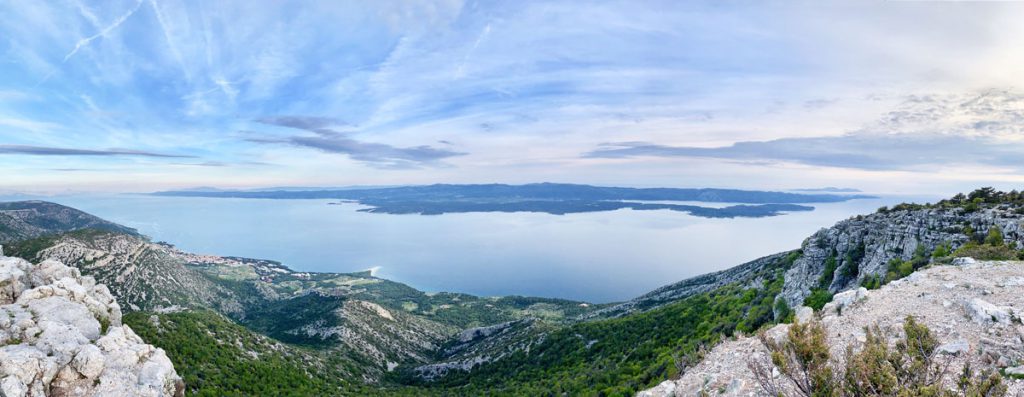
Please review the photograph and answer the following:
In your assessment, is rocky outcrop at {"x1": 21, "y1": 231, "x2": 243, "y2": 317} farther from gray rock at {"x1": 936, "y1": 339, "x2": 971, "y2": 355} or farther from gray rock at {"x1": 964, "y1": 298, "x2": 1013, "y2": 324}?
gray rock at {"x1": 964, "y1": 298, "x2": 1013, "y2": 324}

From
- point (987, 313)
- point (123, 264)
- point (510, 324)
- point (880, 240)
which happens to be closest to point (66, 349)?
point (987, 313)

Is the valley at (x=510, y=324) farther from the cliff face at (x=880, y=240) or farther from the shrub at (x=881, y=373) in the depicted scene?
the shrub at (x=881, y=373)

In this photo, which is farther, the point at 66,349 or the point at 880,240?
the point at 880,240

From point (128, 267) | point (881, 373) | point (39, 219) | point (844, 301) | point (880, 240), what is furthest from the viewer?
point (39, 219)

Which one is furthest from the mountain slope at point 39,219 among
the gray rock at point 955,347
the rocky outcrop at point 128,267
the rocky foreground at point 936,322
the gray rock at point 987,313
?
the gray rock at point 987,313

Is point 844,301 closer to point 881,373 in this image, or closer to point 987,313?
point 987,313

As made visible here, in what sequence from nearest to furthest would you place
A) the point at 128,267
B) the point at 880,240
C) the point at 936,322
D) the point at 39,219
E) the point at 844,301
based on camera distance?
the point at 936,322 < the point at 844,301 < the point at 880,240 < the point at 128,267 < the point at 39,219

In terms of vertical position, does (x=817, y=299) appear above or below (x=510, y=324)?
above

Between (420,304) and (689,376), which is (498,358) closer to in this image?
(689,376)
